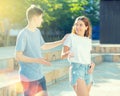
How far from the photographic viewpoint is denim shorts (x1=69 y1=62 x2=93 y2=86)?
13.0 feet

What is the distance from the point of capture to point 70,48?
13.2 ft

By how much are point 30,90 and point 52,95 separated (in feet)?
10.9

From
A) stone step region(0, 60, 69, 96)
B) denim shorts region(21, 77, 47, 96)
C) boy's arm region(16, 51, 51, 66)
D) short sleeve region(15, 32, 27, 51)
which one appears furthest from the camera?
stone step region(0, 60, 69, 96)

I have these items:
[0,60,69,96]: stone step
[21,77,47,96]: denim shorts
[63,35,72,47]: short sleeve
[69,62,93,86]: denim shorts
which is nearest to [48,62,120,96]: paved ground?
[0,60,69,96]: stone step

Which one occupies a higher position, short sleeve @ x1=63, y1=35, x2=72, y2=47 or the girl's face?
the girl's face

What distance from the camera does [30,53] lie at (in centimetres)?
352

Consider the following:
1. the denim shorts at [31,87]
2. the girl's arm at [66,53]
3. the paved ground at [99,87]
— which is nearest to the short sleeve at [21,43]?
the denim shorts at [31,87]

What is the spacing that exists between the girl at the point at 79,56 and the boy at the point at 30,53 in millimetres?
484

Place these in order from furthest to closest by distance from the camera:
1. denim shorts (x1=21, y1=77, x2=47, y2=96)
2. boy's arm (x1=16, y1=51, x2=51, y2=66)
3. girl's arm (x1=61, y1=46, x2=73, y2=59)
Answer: girl's arm (x1=61, y1=46, x2=73, y2=59) → denim shorts (x1=21, y1=77, x2=47, y2=96) → boy's arm (x1=16, y1=51, x2=51, y2=66)

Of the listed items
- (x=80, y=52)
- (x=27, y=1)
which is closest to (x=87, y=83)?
A: (x=80, y=52)

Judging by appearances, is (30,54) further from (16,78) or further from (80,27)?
(16,78)

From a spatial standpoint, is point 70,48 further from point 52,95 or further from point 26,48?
point 52,95

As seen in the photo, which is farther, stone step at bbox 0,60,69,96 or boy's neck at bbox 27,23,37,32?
stone step at bbox 0,60,69,96

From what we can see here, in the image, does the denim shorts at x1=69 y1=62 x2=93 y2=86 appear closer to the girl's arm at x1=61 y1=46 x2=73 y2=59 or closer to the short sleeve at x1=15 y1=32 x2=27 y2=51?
the girl's arm at x1=61 y1=46 x2=73 y2=59
